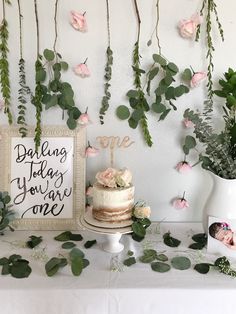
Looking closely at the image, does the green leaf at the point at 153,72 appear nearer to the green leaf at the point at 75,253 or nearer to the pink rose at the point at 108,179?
the pink rose at the point at 108,179

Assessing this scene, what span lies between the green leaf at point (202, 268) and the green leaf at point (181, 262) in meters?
0.02

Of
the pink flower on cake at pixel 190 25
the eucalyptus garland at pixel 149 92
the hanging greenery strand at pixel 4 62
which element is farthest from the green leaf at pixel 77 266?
the pink flower on cake at pixel 190 25

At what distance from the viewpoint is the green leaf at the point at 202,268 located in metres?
0.94

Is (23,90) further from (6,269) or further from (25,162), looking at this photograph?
(6,269)

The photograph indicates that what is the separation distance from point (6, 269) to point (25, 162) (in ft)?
1.30

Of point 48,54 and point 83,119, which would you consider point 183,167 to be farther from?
point 48,54

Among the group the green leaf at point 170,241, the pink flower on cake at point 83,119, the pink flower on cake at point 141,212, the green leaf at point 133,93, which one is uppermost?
the green leaf at point 133,93

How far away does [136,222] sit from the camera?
39.8 inches

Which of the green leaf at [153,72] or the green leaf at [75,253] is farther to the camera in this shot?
the green leaf at [153,72]

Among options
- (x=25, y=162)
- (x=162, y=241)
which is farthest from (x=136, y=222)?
(x=25, y=162)

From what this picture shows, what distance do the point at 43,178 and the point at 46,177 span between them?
0.01 metres

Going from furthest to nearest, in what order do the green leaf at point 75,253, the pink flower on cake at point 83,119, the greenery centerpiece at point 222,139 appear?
the pink flower on cake at point 83,119 → the greenery centerpiece at point 222,139 → the green leaf at point 75,253

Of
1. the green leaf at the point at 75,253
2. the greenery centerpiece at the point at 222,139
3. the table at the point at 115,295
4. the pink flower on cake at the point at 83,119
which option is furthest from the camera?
the pink flower on cake at the point at 83,119

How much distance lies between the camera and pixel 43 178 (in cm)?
120
